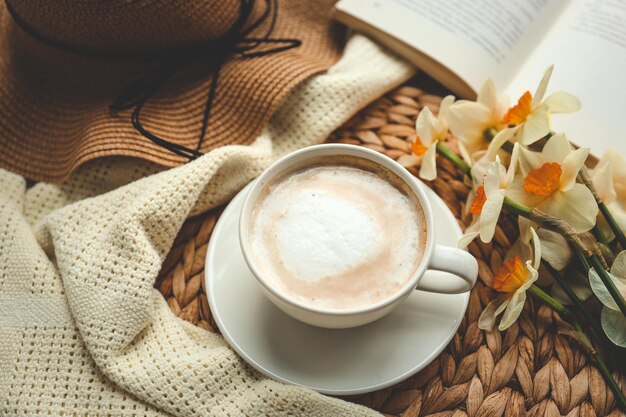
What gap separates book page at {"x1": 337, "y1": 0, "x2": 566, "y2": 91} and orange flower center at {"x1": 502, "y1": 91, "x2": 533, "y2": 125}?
144mm

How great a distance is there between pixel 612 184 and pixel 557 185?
3.2 inches

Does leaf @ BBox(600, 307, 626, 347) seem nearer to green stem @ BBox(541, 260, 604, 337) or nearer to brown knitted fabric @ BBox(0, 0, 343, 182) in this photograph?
green stem @ BBox(541, 260, 604, 337)

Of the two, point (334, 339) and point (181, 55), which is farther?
point (181, 55)

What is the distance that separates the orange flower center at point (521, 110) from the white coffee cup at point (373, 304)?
0.19 metres

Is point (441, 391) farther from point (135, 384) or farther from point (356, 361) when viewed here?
point (135, 384)

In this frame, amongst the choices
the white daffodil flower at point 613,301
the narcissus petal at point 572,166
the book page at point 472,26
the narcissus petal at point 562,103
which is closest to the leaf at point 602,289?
the white daffodil flower at point 613,301

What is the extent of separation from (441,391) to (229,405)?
0.83 feet

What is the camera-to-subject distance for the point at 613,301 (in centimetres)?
66

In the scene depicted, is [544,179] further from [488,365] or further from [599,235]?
[488,365]

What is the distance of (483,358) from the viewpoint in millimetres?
710

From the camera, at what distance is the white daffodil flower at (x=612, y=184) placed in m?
0.70

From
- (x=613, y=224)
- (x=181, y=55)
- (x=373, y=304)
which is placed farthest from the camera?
(x=181, y=55)

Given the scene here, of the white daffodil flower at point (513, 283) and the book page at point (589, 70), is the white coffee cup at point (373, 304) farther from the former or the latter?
the book page at point (589, 70)

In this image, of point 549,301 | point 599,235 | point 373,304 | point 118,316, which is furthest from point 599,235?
point 118,316
